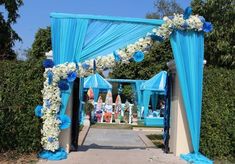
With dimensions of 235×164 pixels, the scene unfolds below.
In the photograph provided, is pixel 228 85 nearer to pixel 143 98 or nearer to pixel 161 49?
pixel 143 98

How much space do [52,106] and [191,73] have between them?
12.7ft

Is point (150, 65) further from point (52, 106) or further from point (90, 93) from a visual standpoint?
point (52, 106)

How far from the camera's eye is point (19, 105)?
1104cm

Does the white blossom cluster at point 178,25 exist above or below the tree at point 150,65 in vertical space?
below

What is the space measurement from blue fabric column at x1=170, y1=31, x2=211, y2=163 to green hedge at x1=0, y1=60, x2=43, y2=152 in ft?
12.6

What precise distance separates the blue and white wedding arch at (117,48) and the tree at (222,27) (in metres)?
9.08

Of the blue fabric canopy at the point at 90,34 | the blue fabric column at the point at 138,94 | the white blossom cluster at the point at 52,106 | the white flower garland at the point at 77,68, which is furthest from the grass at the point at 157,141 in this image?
the blue fabric column at the point at 138,94

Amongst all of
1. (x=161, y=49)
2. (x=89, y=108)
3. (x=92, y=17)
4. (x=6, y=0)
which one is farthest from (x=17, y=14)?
(x=161, y=49)

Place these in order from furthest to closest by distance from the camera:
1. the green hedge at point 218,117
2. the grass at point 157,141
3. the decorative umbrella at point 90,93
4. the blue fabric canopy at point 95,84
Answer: the blue fabric canopy at point 95,84
the decorative umbrella at point 90,93
the grass at point 157,141
the green hedge at point 218,117

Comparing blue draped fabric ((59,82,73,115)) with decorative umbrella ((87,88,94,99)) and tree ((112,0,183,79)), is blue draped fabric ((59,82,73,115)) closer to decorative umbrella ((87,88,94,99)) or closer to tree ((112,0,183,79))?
decorative umbrella ((87,88,94,99))

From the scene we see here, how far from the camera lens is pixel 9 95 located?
36.1 feet

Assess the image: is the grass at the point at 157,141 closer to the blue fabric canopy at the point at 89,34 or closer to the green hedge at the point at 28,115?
the green hedge at the point at 28,115

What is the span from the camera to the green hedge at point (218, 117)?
11.8 metres

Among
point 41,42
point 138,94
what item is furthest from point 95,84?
point 41,42
